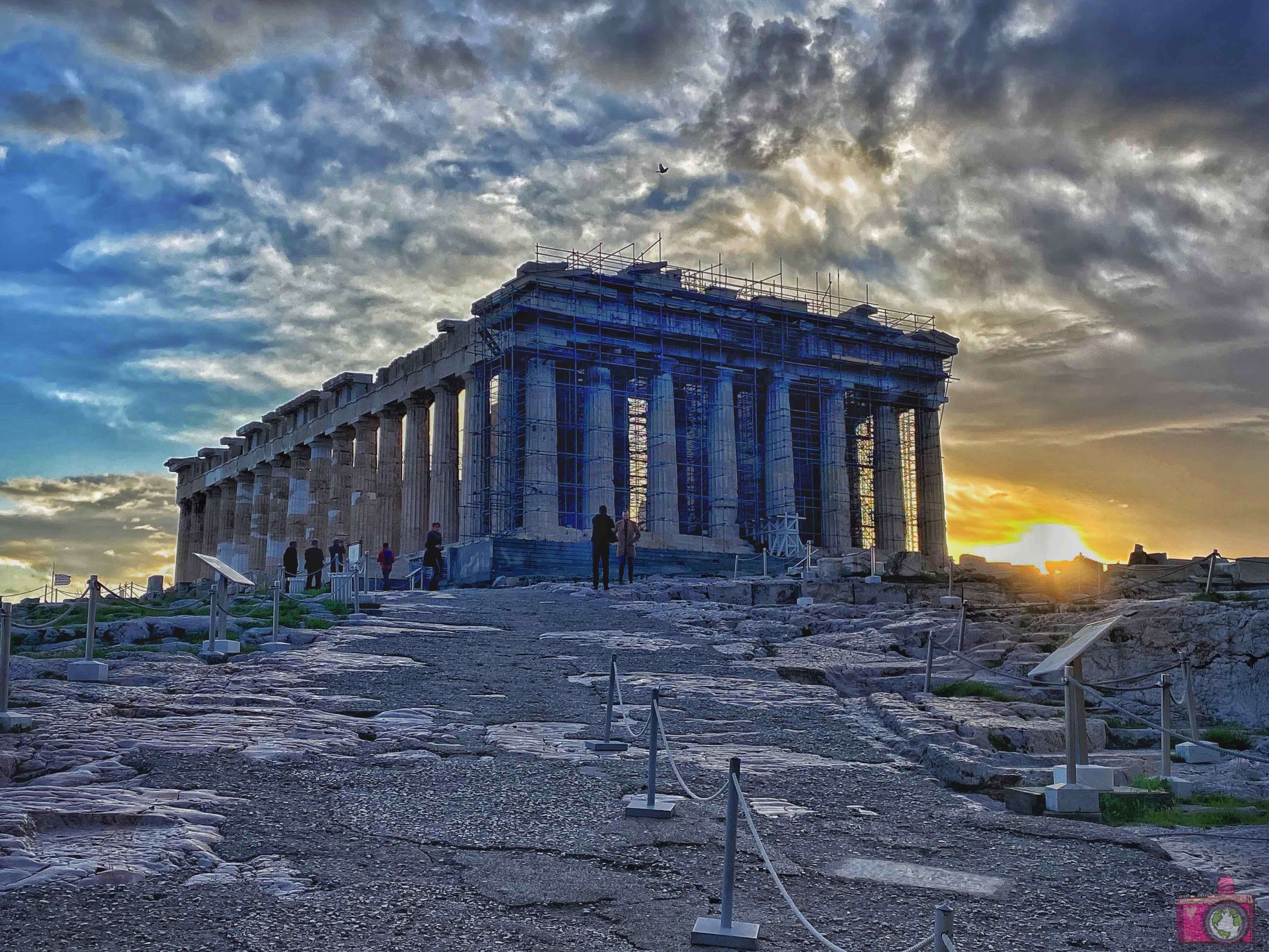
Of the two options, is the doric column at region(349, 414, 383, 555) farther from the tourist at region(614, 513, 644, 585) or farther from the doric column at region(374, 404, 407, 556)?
the tourist at region(614, 513, 644, 585)

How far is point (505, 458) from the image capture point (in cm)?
3978

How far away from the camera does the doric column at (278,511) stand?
52.6 m

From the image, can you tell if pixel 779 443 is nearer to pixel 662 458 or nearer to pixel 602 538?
pixel 662 458

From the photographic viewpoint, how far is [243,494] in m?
59.1

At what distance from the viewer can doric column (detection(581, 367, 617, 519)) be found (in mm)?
40969

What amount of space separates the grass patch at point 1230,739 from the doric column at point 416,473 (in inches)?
1249

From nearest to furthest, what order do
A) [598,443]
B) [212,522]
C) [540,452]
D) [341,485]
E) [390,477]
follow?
[540,452] < [598,443] < [390,477] < [341,485] < [212,522]

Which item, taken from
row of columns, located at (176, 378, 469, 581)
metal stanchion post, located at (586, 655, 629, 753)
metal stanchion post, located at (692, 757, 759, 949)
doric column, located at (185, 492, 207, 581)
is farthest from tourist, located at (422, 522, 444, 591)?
doric column, located at (185, 492, 207, 581)

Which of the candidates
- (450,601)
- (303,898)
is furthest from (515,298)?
(303,898)

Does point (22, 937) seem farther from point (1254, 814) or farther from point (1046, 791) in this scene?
point (1254, 814)

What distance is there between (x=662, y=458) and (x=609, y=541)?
17887mm

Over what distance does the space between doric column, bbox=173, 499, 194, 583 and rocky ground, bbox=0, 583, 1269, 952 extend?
181 feet

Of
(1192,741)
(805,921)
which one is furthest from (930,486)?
(805,921)

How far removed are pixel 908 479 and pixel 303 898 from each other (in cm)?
4672
